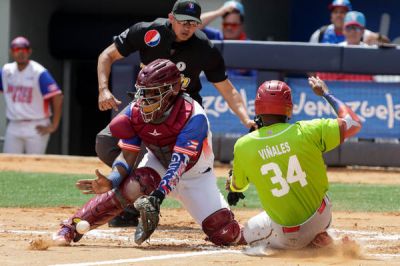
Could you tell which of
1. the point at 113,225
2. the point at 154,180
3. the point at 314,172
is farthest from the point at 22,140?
the point at 314,172

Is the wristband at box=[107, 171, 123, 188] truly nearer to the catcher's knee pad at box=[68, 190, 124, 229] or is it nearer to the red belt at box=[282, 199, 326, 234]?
the catcher's knee pad at box=[68, 190, 124, 229]

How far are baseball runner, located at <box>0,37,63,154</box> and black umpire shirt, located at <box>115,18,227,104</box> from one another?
6.46m

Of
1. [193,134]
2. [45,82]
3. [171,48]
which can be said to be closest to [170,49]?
[171,48]

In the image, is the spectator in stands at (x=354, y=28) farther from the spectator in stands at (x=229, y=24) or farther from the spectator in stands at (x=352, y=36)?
the spectator in stands at (x=229, y=24)

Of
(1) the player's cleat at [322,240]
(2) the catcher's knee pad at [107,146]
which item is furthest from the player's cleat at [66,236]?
(1) the player's cleat at [322,240]

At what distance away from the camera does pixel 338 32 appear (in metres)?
13.4

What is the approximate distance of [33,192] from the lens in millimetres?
10469

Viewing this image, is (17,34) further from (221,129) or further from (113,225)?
(113,225)

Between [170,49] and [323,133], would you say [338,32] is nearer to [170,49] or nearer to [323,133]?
[170,49]

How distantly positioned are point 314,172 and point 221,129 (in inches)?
269

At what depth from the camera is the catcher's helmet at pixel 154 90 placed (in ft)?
21.7

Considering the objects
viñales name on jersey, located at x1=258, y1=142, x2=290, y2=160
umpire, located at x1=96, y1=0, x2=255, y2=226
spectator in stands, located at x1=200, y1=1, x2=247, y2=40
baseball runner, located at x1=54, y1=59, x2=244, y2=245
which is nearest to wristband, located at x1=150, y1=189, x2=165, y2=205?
baseball runner, located at x1=54, y1=59, x2=244, y2=245

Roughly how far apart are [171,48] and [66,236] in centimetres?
176

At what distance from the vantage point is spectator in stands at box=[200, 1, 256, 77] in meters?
13.1
